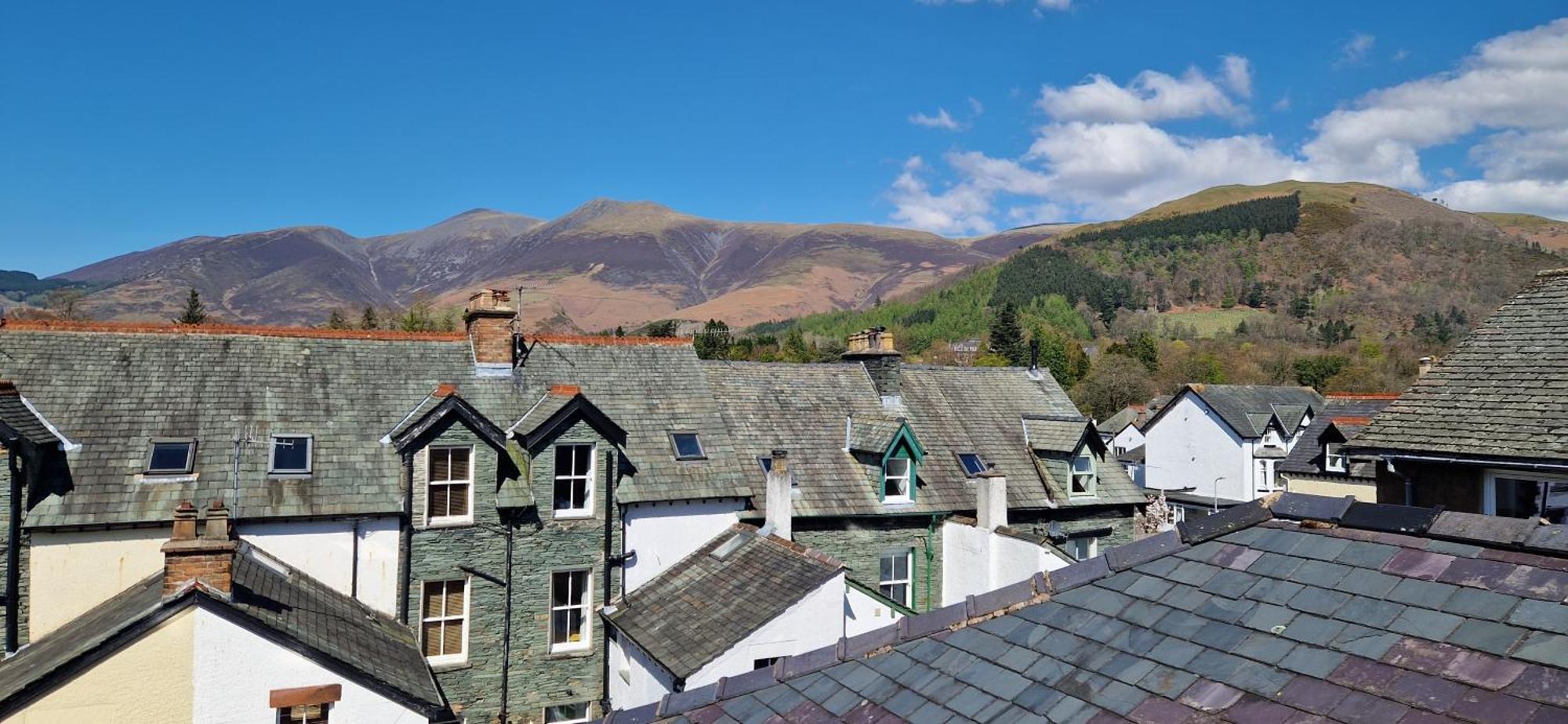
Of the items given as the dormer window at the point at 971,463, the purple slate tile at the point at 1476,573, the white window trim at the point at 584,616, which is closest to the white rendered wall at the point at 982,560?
the dormer window at the point at 971,463

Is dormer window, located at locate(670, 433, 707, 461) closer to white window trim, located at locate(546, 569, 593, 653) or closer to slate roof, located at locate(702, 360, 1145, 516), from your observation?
slate roof, located at locate(702, 360, 1145, 516)

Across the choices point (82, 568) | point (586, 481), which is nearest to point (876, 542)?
point (586, 481)

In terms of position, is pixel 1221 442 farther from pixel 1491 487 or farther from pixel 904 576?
pixel 1491 487

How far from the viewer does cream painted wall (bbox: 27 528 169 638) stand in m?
→ 14.5

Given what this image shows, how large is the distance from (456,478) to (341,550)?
2.35 metres

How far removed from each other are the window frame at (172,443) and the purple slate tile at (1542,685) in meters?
18.5

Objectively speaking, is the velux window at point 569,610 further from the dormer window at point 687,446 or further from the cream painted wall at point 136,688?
the cream painted wall at point 136,688

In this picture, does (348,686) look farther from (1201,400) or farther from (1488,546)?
(1201,400)

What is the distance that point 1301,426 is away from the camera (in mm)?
47406

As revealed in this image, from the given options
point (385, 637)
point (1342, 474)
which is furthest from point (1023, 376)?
point (385, 637)

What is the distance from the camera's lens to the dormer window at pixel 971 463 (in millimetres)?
23200

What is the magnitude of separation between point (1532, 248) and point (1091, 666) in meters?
189

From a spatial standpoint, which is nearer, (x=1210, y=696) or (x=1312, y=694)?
(x=1312, y=694)

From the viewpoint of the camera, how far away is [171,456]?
52.9ft
